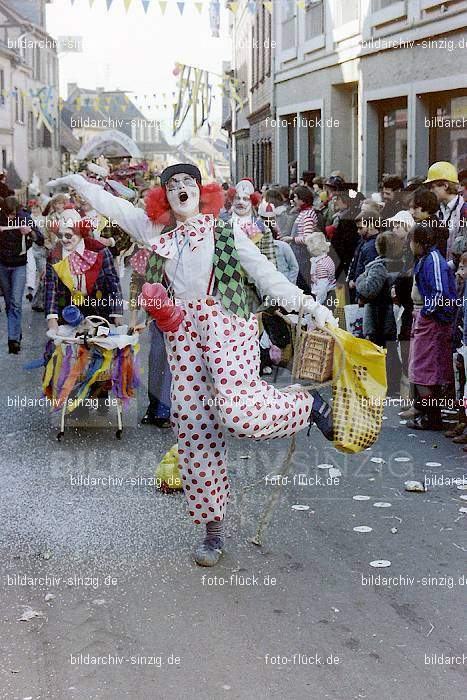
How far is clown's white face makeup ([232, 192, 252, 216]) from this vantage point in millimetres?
10531

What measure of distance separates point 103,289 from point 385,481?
2.81m

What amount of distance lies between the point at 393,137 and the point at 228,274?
1253cm

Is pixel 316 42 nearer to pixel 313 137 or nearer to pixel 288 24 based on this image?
pixel 313 137

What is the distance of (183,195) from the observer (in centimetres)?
→ 547

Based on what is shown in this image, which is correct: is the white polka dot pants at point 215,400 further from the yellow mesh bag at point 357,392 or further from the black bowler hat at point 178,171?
the black bowler hat at point 178,171

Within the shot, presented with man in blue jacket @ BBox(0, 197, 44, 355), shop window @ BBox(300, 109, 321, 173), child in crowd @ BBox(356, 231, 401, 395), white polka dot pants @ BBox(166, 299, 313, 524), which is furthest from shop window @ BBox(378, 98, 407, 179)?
white polka dot pants @ BBox(166, 299, 313, 524)

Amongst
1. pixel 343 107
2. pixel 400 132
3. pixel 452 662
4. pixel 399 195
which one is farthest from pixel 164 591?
pixel 343 107

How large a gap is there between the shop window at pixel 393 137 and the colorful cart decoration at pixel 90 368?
928 centimetres

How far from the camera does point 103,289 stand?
27.6 feet

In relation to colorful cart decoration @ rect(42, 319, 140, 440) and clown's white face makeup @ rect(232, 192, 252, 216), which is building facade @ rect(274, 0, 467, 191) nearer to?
clown's white face makeup @ rect(232, 192, 252, 216)

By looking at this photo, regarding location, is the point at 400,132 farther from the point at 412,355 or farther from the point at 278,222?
the point at 412,355

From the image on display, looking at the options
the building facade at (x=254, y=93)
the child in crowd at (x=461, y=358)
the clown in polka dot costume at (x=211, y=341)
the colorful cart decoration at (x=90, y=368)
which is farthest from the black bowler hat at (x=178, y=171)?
the building facade at (x=254, y=93)

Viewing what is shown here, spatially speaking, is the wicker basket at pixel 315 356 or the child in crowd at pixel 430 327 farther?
the child in crowd at pixel 430 327

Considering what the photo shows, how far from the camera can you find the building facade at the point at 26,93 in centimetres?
4756
